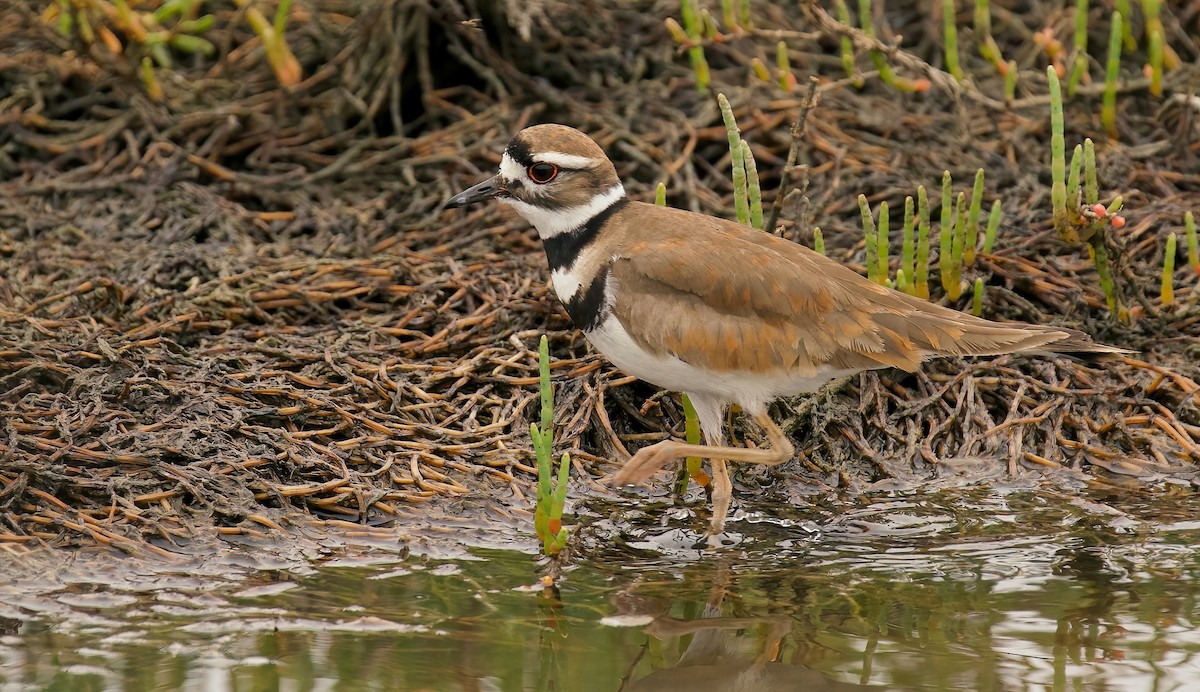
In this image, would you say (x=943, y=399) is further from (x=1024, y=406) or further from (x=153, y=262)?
(x=153, y=262)

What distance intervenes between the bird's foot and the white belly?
266mm

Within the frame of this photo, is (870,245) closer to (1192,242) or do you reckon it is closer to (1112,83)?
(1192,242)

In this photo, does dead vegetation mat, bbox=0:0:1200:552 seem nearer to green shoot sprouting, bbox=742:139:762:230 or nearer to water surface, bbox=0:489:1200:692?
green shoot sprouting, bbox=742:139:762:230

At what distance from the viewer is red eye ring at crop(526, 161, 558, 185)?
19.8ft

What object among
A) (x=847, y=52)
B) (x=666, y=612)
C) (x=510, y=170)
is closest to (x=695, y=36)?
(x=847, y=52)

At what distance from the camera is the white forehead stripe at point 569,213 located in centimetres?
605

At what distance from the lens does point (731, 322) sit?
564 centimetres

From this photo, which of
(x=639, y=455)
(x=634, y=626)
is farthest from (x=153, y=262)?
(x=634, y=626)

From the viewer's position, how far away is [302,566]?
5.37 metres

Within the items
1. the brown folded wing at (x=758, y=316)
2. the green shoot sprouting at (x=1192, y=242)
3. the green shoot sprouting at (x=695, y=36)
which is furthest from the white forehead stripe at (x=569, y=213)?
the green shoot sprouting at (x=1192, y=242)

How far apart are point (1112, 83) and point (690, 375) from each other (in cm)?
392

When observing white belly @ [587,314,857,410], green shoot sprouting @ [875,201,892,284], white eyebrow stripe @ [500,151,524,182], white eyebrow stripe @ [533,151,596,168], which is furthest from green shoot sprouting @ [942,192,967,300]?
white eyebrow stripe @ [500,151,524,182]

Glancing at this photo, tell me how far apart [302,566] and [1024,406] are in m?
3.45

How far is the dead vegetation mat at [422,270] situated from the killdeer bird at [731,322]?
2.28ft
